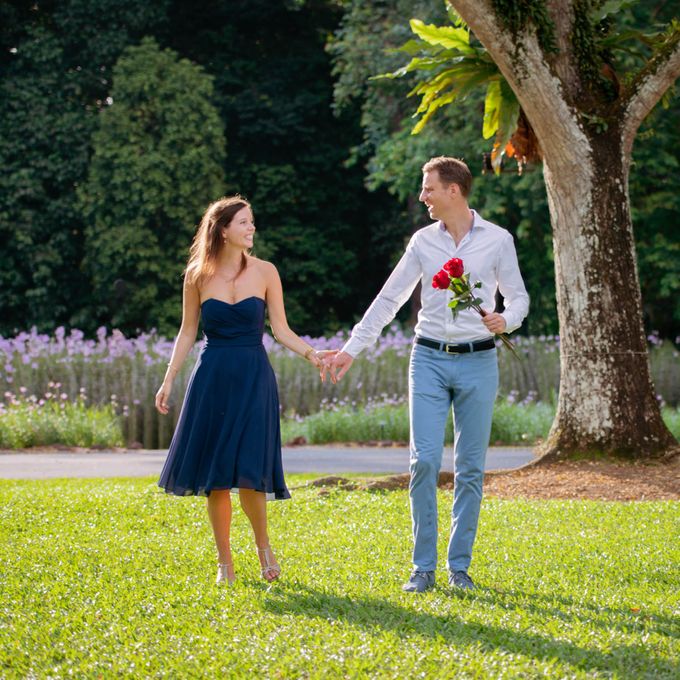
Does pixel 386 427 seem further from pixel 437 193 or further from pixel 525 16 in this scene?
pixel 437 193

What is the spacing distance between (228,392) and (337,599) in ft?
3.60

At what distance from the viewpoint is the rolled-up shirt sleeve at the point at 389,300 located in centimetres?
558

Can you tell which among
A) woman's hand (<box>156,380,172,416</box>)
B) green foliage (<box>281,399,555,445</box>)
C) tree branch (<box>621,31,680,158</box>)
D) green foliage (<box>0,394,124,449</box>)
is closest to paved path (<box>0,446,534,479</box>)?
green foliage (<box>0,394,124,449</box>)

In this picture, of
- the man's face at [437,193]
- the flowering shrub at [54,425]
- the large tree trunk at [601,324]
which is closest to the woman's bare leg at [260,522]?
the man's face at [437,193]

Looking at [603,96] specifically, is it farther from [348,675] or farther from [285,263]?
[285,263]

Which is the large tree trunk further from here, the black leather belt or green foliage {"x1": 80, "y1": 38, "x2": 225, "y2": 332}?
green foliage {"x1": 80, "y1": 38, "x2": 225, "y2": 332}

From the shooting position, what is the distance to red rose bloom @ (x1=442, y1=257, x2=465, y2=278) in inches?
203

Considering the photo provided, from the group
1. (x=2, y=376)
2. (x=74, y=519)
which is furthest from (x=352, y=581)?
(x=2, y=376)

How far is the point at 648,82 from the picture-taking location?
10.2 m

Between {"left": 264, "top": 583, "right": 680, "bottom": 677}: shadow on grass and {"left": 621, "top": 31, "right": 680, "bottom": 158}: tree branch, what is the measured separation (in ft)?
19.6

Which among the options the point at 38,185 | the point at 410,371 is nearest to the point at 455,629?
the point at 410,371

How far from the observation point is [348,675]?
3955 millimetres

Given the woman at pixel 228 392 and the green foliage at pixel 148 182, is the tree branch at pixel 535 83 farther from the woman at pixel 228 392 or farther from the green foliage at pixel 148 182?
the green foliage at pixel 148 182

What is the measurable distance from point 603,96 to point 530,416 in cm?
530
